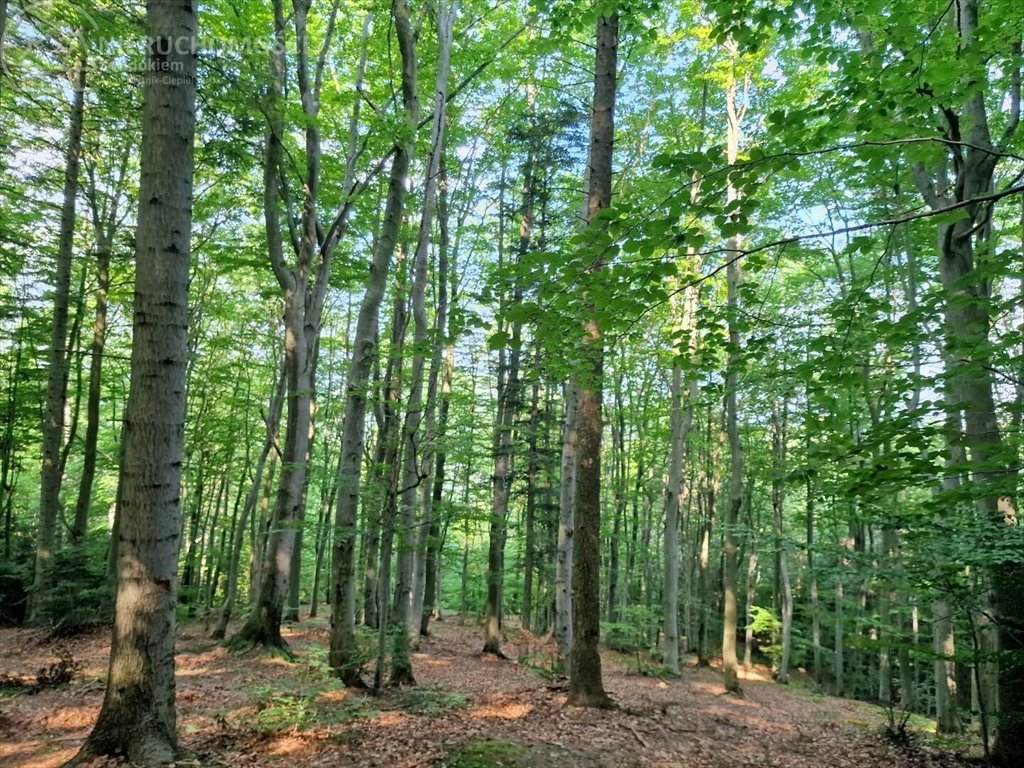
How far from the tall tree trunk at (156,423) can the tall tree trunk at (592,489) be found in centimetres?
418

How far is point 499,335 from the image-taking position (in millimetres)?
4191

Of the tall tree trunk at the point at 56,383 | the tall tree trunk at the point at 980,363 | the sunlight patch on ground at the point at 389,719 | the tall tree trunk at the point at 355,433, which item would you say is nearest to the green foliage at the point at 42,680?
the tall tree trunk at the point at 355,433

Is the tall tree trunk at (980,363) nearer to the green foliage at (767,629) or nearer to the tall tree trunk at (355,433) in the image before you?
the tall tree trunk at (355,433)

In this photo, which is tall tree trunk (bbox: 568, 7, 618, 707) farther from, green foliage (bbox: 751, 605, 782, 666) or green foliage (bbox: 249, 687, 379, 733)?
green foliage (bbox: 751, 605, 782, 666)

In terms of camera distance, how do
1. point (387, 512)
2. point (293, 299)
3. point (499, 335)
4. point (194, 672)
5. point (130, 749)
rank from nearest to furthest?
point (130, 749) < point (499, 335) < point (387, 512) < point (194, 672) < point (293, 299)

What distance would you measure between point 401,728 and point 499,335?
14.8ft

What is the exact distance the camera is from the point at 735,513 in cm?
1311

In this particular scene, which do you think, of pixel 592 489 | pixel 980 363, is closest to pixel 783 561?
pixel 592 489

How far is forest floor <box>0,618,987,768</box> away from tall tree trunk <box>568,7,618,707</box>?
388 mm

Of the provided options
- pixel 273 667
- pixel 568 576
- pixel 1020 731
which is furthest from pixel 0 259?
pixel 1020 731

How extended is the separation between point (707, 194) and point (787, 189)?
12794mm

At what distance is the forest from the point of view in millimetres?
3969

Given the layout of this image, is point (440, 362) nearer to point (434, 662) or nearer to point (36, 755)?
point (434, 662)

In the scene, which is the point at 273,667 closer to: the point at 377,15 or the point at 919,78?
the point at 919,78
